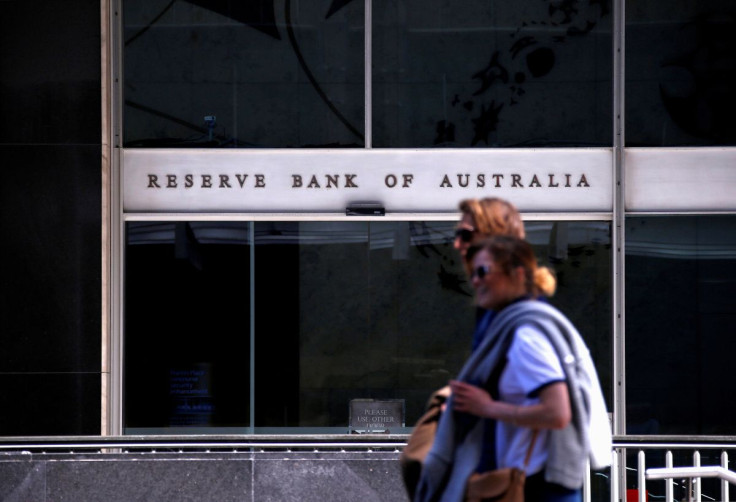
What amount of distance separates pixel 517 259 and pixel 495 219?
25cm

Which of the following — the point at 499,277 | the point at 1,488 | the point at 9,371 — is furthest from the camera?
the point at 9,371

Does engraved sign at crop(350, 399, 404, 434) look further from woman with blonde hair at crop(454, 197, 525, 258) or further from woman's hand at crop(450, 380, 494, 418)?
woman's hand at crop(450, 380, 494, 418)

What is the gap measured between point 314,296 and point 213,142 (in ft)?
5.76

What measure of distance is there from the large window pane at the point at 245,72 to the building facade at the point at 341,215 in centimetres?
3

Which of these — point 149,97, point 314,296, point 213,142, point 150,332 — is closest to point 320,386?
point 314,296

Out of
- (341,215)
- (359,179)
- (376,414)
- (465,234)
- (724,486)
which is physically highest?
(359,179)

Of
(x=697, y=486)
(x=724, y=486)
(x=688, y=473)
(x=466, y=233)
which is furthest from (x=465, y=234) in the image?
(x=724, y=486)

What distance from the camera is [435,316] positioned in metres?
10.5

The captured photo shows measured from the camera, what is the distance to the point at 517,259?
3318 mm

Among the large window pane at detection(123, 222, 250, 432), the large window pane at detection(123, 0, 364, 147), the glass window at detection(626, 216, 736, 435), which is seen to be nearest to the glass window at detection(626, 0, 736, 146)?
the glass window at detection(626, 216, 736, 435)

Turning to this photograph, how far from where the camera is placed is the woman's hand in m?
3.18

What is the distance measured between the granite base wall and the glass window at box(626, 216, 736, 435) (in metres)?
4.33

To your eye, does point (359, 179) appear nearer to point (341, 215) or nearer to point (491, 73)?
point (341, 215)

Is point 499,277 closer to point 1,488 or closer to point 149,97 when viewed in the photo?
point 1,488
